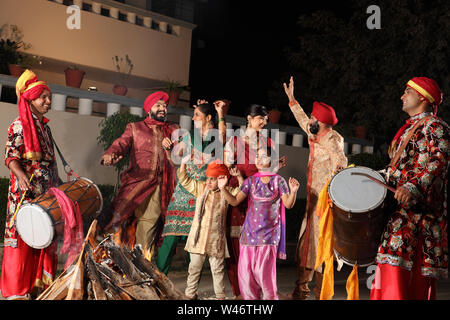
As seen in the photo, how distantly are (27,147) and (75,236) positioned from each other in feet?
2.74

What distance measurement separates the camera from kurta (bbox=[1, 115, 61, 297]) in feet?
16.5

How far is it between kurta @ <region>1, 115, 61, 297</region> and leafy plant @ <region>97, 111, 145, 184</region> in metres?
2.02

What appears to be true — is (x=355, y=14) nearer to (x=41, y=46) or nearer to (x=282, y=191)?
(x=41, y=46)

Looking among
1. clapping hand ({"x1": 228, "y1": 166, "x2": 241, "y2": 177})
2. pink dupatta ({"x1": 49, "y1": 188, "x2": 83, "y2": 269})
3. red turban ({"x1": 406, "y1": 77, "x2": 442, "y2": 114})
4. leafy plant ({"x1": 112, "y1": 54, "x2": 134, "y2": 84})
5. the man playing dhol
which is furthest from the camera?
leafy plant ({"x1": 112, "y1": 54, "x2": 134, "y2": 84})

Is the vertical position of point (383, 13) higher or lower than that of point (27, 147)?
higher

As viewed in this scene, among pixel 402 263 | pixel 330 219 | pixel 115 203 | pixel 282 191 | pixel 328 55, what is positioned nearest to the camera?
pixel 402 263

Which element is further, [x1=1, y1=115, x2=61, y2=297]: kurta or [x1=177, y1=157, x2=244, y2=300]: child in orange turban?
[x1=177, y1=157, x2=244, y2=300]: child in orange turban

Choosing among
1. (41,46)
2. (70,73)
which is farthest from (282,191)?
(41,46)

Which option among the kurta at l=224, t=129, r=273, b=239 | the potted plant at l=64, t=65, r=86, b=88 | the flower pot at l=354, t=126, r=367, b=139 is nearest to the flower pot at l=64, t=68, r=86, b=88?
the potted plant at l=64, t=65, r=86, b=88

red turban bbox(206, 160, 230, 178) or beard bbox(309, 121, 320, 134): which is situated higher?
beard bbox(309, 121, 320, 134)

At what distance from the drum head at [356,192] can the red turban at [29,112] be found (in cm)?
247

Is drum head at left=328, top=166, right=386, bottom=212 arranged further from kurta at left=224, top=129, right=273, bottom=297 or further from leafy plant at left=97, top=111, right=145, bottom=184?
leafy plant at left=97, top=111, right=145, bottom=184

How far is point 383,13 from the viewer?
11859 millimetres

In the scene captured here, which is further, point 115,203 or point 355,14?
point 355,14
